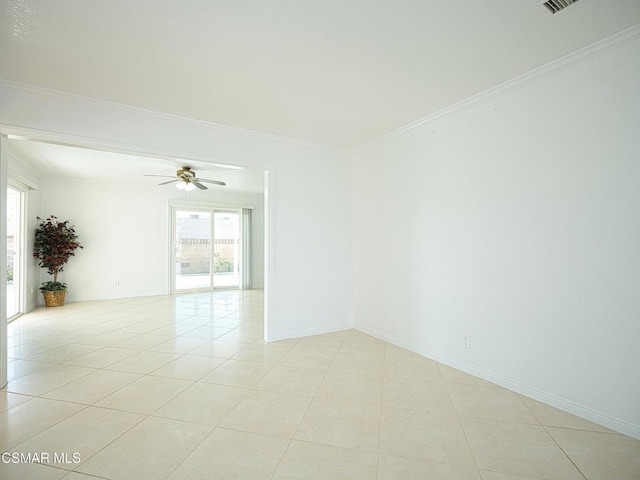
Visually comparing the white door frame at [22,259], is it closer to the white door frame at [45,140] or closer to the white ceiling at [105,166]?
the white ceiling at [105,166]

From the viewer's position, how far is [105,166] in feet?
18.7

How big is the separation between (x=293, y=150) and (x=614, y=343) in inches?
147

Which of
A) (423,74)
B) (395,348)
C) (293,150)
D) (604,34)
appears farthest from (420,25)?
(395,348)

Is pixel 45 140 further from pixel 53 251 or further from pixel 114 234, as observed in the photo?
pixel 114 234

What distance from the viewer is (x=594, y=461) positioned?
1814mm

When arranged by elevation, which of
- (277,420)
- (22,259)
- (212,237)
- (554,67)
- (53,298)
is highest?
(554,67)

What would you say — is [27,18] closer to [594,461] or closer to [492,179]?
[492,179]

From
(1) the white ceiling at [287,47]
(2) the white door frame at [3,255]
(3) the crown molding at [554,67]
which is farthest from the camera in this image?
(2) the white door frame at [3,255]

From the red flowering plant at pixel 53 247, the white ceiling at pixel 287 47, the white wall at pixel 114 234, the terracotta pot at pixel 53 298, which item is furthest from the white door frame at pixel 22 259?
the white ceiling at pixel 287 47

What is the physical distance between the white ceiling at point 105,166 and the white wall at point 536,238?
254 cm

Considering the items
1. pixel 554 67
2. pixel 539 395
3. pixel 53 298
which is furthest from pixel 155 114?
pixel 53 298

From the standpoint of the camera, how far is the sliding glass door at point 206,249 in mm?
7914

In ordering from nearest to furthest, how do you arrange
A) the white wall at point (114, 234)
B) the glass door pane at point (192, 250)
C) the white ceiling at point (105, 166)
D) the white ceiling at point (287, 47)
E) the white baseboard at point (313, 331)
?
the white ceiling at point (287, 47)
the white baseboard at point (313, 331)
the white ceiling at point (105, 166)
the white wall at point (114, 234)
the glass door pane at point (192, 250)

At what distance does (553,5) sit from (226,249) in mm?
8095
